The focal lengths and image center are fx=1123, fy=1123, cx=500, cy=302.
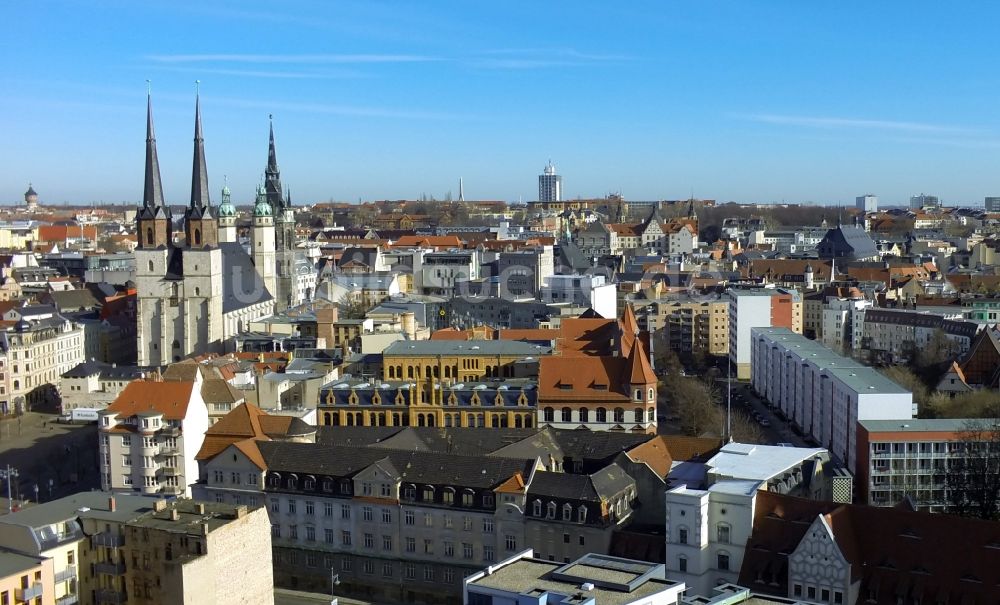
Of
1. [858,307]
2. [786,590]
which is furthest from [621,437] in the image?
[858,307]

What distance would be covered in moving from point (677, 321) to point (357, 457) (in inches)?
1803

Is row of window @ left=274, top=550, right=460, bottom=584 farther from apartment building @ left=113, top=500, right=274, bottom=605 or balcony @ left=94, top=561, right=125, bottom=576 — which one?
balcony @ left=94, top=561, right=125, bottom=576

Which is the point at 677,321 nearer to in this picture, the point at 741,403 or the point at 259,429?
the point at 741,403

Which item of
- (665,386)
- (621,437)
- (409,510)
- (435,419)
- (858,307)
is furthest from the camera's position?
(858,307)

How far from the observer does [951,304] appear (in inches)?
3152

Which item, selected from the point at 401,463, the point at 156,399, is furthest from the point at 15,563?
the point at 156,399

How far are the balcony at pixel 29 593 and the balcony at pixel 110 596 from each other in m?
1.97

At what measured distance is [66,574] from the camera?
98.4ft

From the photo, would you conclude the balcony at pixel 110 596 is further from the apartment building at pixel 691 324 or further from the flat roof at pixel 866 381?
the apartment building at pixel 691 324

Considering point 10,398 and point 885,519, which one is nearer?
point 885,519

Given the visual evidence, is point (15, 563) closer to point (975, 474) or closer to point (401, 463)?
point (401, 463)

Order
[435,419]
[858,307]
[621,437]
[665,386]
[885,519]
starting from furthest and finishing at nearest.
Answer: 1. [858,307]
2. [665,386]
3. [435,419]
4. [621,437]
5. [885,519]

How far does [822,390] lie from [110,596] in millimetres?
32313

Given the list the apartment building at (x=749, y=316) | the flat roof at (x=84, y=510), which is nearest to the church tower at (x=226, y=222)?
the apartment building at (x=749, y=316)
